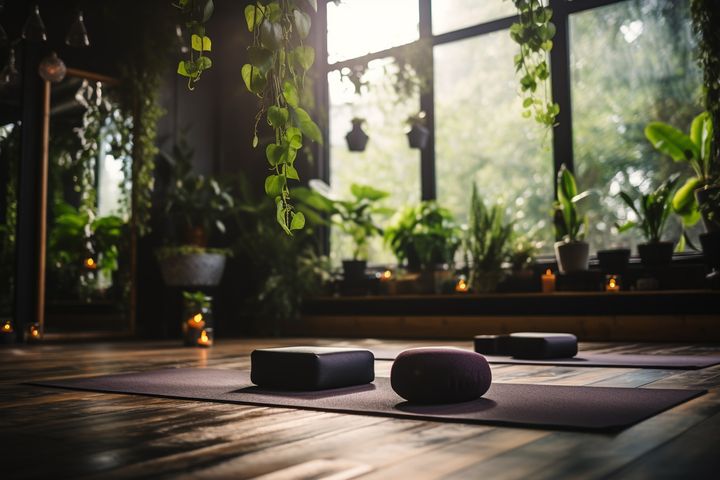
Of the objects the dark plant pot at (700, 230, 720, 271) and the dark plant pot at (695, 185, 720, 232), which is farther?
the dark plant pot at (700, 230, 720, 271)

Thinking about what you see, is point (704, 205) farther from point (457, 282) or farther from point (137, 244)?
point (137, 244)

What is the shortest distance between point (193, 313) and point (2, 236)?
1719 mm

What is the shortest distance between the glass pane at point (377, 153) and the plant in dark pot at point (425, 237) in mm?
420

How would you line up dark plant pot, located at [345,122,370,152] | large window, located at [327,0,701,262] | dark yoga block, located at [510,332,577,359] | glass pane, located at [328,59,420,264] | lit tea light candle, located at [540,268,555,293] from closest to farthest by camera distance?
1. dark yoga block, located at [510,332,577,359]
2. lit tea light candle, located at [540,268,555,293]
3. large window, located at [327,0,701,262]
4. dark plant pot, located at [345,122,370,152]
5. glass pane, located at [328,59,420,264]

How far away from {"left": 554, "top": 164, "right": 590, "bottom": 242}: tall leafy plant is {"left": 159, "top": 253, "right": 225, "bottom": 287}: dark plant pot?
2.75 m

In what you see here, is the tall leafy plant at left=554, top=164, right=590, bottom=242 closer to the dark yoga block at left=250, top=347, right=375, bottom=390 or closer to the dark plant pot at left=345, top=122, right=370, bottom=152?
the dark plant pot at left=345, top=122, right=370, bottom=152

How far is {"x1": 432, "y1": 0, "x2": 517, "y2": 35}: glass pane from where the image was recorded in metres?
6.21

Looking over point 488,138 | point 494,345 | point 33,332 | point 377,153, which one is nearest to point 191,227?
point 33,332

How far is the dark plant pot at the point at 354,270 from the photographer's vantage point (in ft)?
20.8

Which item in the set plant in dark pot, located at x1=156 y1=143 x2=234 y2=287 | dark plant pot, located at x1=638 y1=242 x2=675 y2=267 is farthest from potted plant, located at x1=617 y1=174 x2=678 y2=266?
plant in dark pot, located at x1=156 y1=143 x2=234 y2=287

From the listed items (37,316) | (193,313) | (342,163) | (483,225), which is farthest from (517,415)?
(342,163)

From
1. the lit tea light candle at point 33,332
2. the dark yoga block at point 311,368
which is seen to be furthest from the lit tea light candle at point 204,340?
the dark yoga block at point 311,368

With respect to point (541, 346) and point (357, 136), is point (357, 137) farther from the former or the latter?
point (541, 346)

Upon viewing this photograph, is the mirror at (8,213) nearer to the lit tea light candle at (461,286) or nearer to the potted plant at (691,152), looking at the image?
the lit tea light candle at (461,286)
